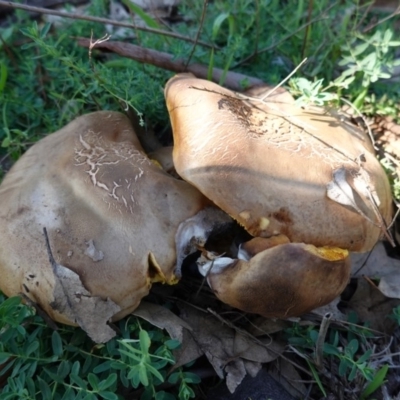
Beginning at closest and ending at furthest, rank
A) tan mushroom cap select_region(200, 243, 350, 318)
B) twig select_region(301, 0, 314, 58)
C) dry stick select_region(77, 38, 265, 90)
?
tan mushroom cap select_region(200, 243, 350, 318) < dry stick select_region(77, 38, 265, 90) < twig select_region(301, 0, 314, 58)

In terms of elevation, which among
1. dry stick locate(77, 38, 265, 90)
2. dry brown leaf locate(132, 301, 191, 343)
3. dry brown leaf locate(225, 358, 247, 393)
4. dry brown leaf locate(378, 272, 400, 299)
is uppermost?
dry stick locate(77, 38, 265, 90)

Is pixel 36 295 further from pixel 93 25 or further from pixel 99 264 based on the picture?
pixel 93 25

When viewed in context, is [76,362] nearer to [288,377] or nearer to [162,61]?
[288,377]

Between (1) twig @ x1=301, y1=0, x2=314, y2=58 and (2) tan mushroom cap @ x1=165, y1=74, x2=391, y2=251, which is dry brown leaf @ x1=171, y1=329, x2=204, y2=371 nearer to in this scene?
(2) tan mushroom cap @ x1=165, y1=74, x2=391, y2=251

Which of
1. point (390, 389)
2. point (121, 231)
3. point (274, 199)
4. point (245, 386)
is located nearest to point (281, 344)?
point (245, 386)

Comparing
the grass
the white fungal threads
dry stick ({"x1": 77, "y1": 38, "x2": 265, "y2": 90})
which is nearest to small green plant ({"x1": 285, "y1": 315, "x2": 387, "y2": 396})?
the grass

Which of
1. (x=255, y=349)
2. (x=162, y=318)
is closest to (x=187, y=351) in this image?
(x=162, y=318)
